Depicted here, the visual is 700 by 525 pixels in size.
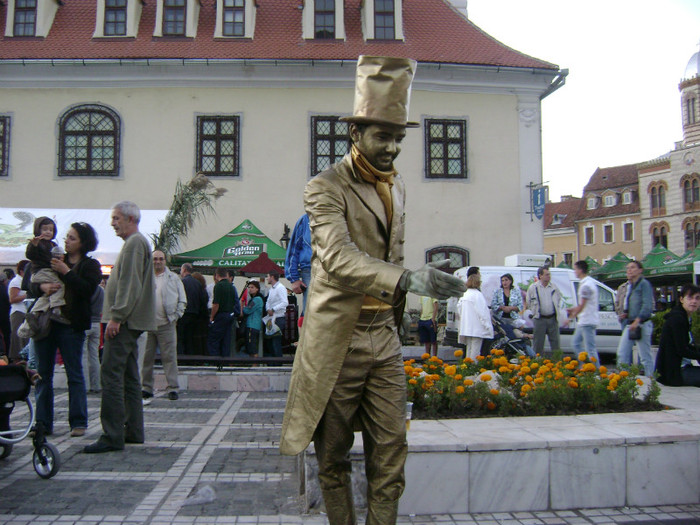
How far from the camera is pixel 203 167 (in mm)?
21375

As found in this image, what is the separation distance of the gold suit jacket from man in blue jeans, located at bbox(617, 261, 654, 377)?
23.9 feet

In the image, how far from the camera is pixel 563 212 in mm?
79312

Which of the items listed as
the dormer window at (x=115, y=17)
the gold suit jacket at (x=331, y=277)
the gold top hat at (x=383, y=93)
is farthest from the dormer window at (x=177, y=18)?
the gold suit jacket at (x=331, y=277)

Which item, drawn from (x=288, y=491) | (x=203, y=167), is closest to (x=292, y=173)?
(x=203, y=167)

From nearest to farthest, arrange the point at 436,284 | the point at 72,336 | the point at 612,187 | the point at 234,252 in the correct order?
the point at 436,284, the point at 72,336, the point at 234,252, the point at 612,187

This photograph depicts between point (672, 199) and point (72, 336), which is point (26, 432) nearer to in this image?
point (72, 336)

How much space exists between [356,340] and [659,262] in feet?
79.1

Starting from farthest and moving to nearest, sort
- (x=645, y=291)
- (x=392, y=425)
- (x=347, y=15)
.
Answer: (x=347, y=15), (x=645, y=291), (x=392, y=425)

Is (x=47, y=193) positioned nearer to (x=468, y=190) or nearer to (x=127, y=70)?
(x=127, y=70)

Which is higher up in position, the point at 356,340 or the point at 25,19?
the point at 25,19

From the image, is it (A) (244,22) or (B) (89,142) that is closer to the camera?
(B) (89,142)

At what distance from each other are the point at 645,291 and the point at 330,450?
767cm

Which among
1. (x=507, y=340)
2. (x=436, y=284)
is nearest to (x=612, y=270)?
(x=507, y=340)

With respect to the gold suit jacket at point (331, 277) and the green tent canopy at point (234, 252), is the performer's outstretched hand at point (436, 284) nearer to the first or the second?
the gold suit jacket at point (331, 277)
